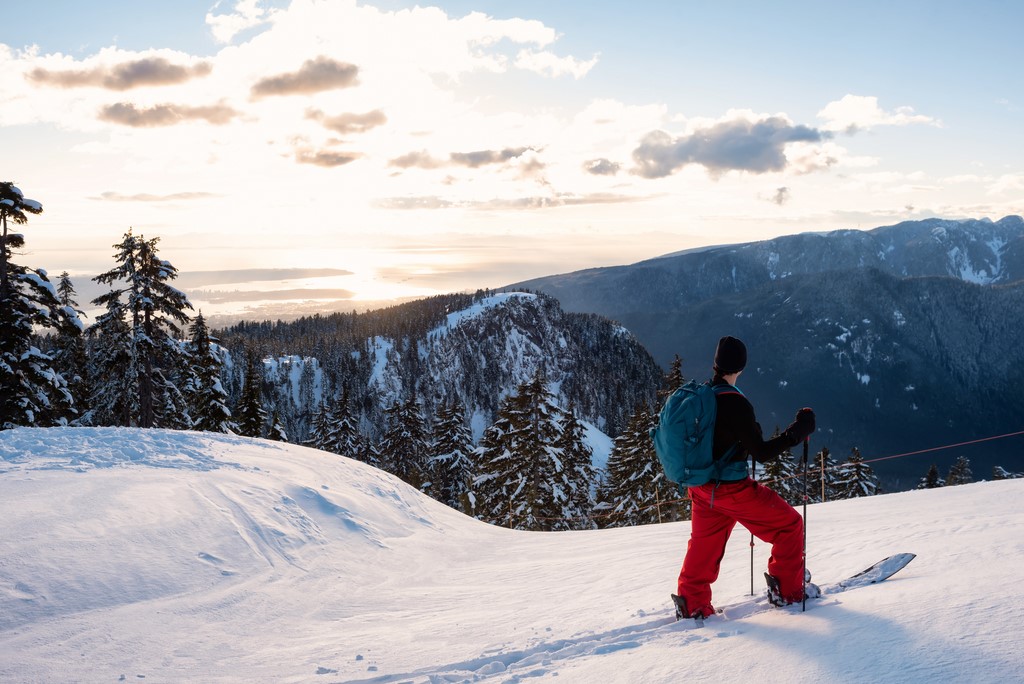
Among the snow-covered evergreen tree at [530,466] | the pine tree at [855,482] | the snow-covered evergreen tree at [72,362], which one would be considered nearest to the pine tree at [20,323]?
the snow-covered evergreen tree at [72,362]

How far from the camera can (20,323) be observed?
21.9 meters

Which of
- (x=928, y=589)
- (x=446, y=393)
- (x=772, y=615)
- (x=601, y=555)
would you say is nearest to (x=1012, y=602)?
(x=928, y=589)

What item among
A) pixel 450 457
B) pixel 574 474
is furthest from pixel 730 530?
pixel 450 457

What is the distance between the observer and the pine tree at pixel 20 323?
21.6 metres

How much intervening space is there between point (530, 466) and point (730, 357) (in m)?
28.9

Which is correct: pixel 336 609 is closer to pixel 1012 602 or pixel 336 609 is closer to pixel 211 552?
pixel 211 552

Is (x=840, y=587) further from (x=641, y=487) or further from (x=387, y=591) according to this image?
(x=641, y=487)

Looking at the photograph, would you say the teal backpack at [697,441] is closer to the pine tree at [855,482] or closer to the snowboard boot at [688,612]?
the snowboard boot at [688,612]

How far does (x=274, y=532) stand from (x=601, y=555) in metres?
5.19

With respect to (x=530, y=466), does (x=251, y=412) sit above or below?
above

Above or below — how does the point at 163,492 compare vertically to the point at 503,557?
above

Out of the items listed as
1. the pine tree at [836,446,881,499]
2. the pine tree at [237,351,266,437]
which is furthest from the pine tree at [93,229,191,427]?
the pine tree at [836,446,881,499]

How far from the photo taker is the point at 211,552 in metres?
7.47

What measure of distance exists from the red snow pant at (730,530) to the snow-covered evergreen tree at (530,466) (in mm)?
27302
